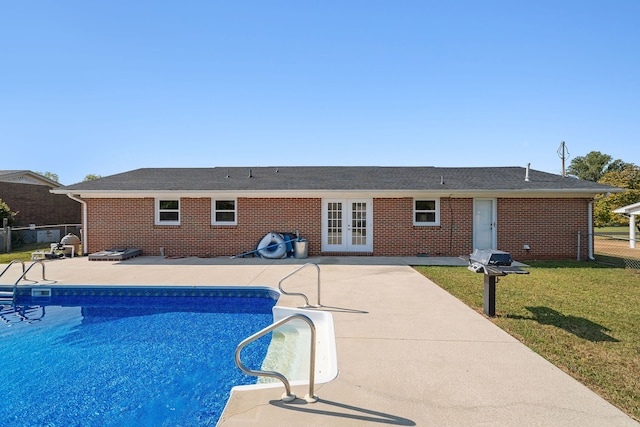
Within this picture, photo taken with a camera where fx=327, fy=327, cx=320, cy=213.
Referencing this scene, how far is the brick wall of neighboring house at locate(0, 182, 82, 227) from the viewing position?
21.4m

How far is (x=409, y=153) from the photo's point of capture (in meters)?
20.4

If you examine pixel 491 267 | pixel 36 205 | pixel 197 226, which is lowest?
pixel 491 267

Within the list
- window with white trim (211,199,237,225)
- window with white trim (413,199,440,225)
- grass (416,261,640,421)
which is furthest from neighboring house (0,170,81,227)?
grass (416,261,640,421)

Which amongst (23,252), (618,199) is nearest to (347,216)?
(23,252)

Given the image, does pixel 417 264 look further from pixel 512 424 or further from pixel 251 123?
pixel 251 123

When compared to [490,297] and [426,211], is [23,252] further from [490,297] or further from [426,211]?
[490,297]

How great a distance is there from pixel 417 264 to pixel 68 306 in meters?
9.57

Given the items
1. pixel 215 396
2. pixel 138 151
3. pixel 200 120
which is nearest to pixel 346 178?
pixel 200 120

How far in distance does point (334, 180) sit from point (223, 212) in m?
4.74

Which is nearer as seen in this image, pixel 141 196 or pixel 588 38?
pixel 588 38

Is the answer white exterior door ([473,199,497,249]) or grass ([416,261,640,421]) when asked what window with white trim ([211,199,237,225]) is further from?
white exterior door ([473,199,497,249])

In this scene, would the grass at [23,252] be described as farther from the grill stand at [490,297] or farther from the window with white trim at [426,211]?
the grill stand at [490,297]

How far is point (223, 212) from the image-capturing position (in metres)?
13.2

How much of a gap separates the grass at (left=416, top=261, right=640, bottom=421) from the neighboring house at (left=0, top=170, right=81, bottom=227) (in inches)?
992
